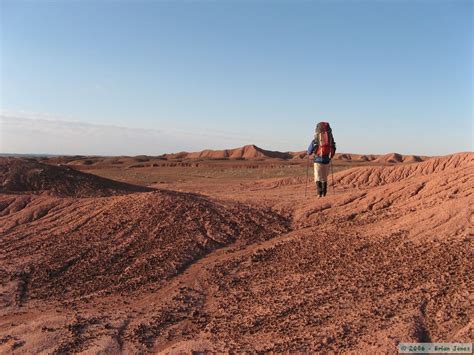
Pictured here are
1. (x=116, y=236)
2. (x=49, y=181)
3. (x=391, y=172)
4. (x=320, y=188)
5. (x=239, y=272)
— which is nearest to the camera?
(x=239, y=272)

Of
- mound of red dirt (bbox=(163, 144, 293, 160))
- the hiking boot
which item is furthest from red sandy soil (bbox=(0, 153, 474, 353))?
mound of red dirt (bbox=(163, 144, 293, 160))

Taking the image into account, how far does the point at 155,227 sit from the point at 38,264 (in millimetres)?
2904

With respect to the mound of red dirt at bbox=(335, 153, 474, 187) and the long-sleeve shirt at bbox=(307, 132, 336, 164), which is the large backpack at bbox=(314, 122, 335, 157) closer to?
the long-sleeve shirt at bbox=(307, 132, 336, 164)

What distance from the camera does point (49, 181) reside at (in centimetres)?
1772

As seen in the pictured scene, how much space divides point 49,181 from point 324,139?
1163cm

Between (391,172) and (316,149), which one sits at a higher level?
(316,149)

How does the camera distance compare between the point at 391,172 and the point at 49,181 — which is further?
the point at 391,172

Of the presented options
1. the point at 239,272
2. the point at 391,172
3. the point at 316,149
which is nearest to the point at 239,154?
the point at 391,172

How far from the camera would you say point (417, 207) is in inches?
387

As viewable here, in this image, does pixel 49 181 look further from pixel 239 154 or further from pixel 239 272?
pixel 239 154

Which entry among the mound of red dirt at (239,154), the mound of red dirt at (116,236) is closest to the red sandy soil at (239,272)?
the mound of red dirt at (116,236)

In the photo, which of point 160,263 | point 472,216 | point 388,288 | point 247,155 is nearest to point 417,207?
point 472,216

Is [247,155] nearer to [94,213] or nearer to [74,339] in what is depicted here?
[94,213]

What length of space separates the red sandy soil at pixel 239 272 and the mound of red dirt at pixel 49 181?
3429mm
